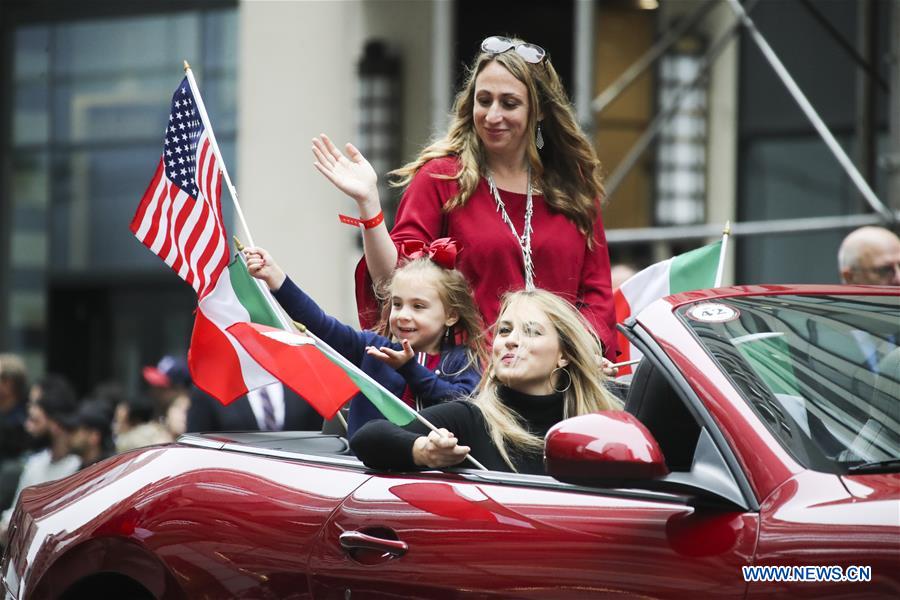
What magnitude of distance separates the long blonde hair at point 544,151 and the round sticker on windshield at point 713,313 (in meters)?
1.47

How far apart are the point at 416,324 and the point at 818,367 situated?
1.54 m

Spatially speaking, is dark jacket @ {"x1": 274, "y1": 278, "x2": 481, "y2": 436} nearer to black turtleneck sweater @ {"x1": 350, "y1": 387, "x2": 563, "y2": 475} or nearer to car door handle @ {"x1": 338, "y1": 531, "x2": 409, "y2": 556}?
black turtleneck sweater @ {"x1": 350, "y1": 387, "x2": 563, "y2": 475}

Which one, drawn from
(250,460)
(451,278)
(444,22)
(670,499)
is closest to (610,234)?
(444,22)

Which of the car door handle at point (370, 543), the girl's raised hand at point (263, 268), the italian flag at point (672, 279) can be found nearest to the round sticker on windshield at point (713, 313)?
the car door handle at point (370, 543)

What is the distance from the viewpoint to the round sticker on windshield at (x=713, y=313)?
3.36m

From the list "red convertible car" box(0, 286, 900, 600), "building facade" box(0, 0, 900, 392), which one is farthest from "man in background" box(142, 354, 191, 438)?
"red convertible car" box(0, 286, 900, 600)

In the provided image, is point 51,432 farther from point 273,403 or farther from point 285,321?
point 285,321

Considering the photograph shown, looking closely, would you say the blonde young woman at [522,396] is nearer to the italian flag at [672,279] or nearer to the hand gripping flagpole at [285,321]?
the hand gripping flagpole at [285,321]

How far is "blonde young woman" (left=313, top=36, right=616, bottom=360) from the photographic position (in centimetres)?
475

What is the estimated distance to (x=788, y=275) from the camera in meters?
12.2

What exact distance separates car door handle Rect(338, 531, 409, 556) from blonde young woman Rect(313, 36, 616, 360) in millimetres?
1396

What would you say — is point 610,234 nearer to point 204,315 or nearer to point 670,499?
point 204,315

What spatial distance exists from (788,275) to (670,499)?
9.45m

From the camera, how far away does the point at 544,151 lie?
5031 millimetres
